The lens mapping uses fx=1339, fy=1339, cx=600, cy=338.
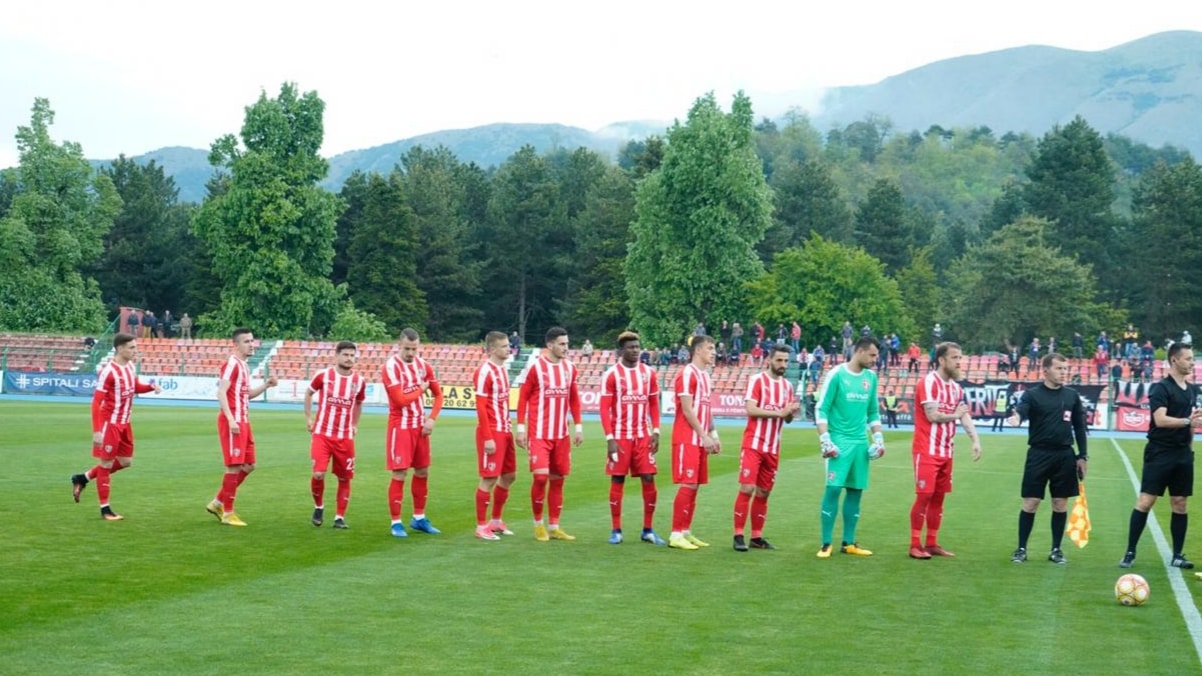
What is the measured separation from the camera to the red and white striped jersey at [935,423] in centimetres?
1341

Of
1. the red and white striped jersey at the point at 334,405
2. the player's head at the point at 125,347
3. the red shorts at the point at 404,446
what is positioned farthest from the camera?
the player's head at the point at 125,347

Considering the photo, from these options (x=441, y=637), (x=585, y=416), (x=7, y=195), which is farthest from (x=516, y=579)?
(x=7, y=195)

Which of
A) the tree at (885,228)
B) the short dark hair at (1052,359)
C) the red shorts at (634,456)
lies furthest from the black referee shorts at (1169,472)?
the tree at (885,228)

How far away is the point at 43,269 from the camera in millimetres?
80312

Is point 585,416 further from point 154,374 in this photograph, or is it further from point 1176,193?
point 1176,193

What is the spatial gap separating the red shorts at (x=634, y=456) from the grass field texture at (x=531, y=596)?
0.80 m

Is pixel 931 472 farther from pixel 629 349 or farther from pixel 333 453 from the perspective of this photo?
pixel 333 453

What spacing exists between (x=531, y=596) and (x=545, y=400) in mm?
3699

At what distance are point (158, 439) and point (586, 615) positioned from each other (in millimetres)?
21643

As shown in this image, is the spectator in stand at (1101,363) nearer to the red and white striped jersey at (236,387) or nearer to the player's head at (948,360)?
the player's head at (948,360)

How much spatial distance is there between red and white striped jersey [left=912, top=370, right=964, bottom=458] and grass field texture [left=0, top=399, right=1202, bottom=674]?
1.14 metres

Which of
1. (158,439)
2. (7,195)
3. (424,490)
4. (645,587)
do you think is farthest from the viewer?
(7,195)

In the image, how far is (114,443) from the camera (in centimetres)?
1527

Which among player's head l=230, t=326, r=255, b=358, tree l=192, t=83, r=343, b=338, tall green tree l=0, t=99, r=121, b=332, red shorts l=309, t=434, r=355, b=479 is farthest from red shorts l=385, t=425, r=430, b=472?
tall green tree l=0, t=99, r=121, b=332
